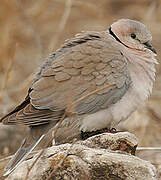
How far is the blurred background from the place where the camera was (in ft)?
20.0

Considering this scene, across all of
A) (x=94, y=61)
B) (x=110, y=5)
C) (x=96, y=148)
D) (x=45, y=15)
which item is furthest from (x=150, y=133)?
(x=110, y=5)

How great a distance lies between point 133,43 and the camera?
4.79m

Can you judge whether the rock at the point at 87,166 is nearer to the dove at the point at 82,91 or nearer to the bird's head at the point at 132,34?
the dove at the point at 82,91

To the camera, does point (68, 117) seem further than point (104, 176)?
Yes

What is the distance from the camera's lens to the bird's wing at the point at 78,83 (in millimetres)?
4133

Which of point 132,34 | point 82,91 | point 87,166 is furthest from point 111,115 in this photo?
point 87,166

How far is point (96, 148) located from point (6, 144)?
6.70 feet

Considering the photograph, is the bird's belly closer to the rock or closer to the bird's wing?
the bird's wing

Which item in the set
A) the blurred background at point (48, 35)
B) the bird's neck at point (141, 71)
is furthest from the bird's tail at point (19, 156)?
the blurred background at point (48, 35)

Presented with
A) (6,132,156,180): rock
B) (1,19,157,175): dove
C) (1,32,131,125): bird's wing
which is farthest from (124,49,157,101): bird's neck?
(6,132,156,180): rock

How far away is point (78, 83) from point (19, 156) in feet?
2.71

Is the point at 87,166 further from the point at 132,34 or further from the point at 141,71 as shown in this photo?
the point at 132,34

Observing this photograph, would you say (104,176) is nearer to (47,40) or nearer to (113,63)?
(113,63)

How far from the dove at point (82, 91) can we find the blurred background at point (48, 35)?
3.58ft
